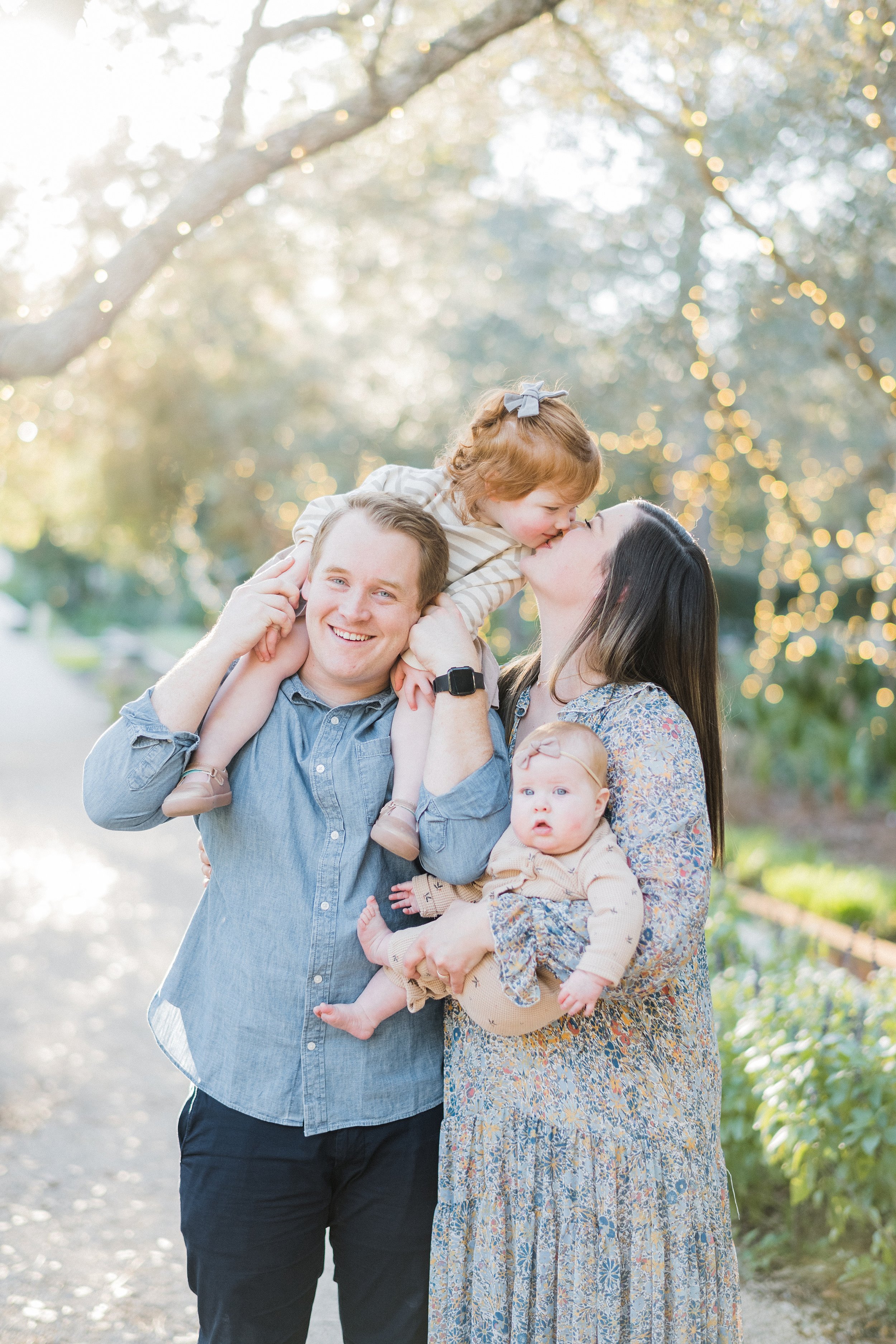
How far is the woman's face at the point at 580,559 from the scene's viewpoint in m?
2.03

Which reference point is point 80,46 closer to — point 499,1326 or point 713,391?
point 499,1326

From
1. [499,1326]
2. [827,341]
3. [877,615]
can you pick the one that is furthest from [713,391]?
[499,1326]

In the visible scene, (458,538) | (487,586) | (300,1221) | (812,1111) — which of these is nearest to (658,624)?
(487,586)

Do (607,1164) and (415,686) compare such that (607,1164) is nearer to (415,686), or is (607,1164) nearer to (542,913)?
(542,913)

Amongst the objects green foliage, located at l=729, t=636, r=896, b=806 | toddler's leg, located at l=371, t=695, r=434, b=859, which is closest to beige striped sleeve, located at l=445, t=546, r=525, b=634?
toddler's leg, located at l=371, t=695, r=434, b=859

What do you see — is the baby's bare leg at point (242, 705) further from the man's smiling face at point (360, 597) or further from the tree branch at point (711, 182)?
the tree branch at point (711, 182)

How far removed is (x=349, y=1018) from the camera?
6.02 feet

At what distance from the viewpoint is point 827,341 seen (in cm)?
787

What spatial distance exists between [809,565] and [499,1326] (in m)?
7.65

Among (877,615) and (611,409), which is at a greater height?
(611,409)

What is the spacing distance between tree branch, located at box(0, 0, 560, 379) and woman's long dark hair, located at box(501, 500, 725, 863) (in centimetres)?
240

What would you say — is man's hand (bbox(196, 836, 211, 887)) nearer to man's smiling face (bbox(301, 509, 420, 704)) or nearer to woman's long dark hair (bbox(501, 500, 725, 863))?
man's smiling face (bbox(301, 509, 420, 704))

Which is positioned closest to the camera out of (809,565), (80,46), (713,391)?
(80,46)

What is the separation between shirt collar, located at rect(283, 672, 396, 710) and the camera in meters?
1.99
